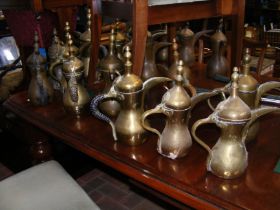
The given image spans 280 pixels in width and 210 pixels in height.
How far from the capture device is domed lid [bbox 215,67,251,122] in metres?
0.73

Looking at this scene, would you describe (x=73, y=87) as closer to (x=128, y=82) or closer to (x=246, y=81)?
(x=128, y=82)

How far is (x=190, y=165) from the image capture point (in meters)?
0.84

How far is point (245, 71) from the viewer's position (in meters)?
0.89

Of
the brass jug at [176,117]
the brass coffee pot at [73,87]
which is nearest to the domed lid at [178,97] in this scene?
the brass jug at [176,117]

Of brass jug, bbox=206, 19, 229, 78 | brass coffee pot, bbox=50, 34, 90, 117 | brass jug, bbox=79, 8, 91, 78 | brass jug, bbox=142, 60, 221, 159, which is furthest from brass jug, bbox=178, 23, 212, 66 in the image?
brass jug, bbox=142, 60, 221, 159

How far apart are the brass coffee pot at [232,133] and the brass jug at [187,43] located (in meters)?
0.82

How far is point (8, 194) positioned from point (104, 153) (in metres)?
0.39

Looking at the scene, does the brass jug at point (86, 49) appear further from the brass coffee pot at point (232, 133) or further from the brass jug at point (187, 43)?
the brass coffee pot at point (232, 133)

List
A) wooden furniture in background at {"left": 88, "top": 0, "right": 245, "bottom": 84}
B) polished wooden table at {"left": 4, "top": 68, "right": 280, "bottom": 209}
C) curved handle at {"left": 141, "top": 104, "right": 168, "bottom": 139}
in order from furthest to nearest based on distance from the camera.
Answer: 1. wooden furniture in background at {"left": 88, "top": 0, "right": 245, "bottom": 84}
2. curved handle at {"left": 141, "top": 104, "right": 168, "bottom": 139}
3. polished wooden table at {"left": 4, "top": 68, "right": 280, "bottom": 209}

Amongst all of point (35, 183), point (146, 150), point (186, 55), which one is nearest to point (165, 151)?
point (146, 150)

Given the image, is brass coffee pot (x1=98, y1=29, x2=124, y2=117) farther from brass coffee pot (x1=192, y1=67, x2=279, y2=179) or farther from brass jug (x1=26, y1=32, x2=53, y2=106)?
brass coffee pot (x1=192, y1=67, x2=279, y2=179)

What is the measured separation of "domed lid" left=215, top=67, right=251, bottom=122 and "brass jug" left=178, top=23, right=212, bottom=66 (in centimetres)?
82

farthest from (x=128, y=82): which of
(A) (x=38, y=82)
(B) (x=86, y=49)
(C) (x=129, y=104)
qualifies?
(B) (x=86, y=49)

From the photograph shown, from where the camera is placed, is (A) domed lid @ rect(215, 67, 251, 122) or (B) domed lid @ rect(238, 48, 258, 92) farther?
(B) domed lid @ rect(238, 48, 258, 92)
